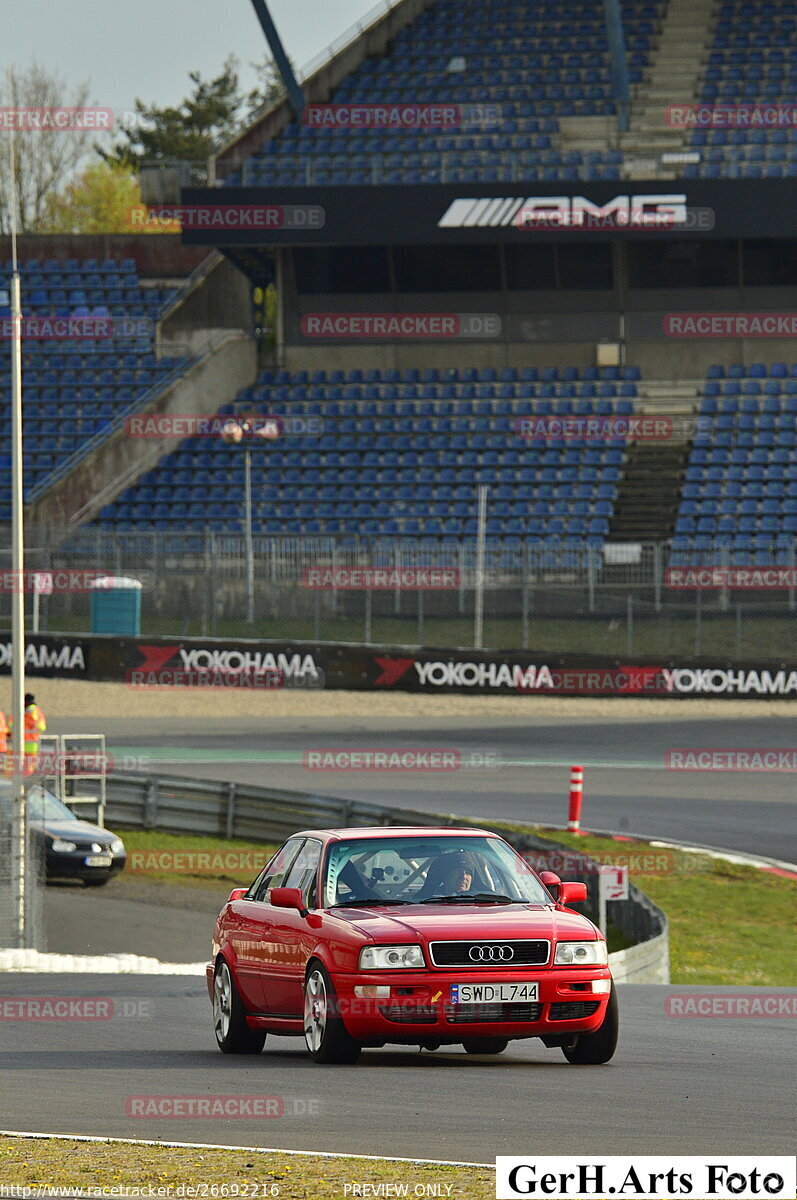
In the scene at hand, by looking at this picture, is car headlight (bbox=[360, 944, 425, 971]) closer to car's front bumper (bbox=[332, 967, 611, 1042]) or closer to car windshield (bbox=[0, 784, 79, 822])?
car's front bumper (bbox=[332, 967, 611, 1042])

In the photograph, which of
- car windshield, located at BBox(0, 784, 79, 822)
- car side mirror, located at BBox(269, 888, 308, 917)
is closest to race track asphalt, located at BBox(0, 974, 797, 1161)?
car side mirror, located at BBox(269, 888, 308, 917)

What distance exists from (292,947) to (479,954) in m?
1.22

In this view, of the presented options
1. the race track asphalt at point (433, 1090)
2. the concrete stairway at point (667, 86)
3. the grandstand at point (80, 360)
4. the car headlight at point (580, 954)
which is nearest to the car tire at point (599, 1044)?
the race track asphalt at point (433, 1090)

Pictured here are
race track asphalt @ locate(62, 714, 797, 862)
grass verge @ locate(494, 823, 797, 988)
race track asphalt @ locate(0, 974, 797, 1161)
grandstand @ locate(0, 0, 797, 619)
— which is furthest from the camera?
grandstand @ locate(0, 0, 797, 619)

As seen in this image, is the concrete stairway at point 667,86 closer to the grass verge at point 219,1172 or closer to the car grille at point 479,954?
the car grille at point 479,954

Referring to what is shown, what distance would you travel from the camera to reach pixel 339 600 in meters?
35.6

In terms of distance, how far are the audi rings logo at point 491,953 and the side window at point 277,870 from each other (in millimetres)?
1712

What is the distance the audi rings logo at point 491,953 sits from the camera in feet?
29.5

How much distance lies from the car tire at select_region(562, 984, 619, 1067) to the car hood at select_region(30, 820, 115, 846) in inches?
497

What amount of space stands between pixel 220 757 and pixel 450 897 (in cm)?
2137

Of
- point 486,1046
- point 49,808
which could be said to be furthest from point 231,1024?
point 49,808

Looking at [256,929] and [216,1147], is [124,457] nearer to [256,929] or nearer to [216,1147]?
[256,929]

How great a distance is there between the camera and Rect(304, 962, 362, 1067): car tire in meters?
9.21

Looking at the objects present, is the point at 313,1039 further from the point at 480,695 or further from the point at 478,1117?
the point at 480,695
